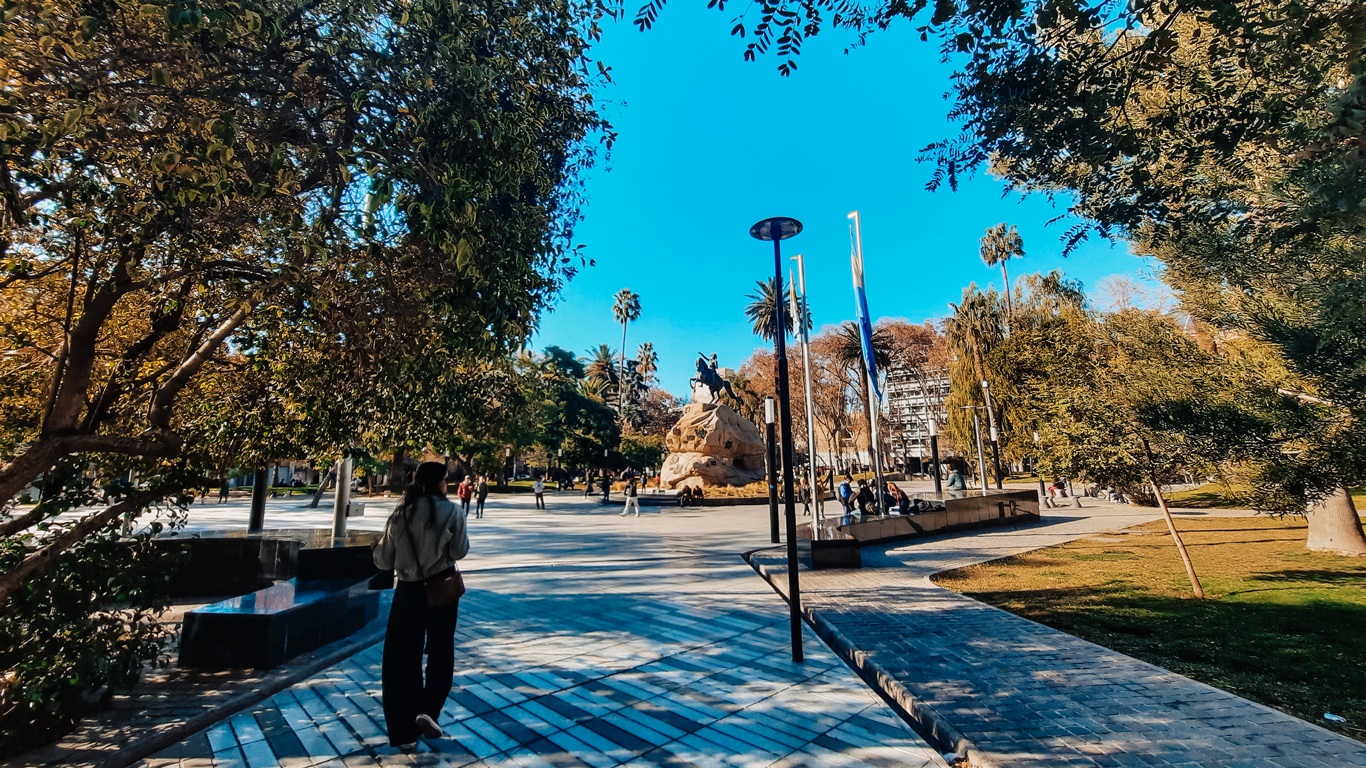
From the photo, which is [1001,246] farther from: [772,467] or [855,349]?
[772,467]

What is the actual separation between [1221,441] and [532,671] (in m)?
8.85

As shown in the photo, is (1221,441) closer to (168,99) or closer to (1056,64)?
(1056,64)

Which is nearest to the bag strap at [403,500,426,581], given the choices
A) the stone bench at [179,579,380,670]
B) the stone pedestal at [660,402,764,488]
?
the stone bench at [179,579,380,670]

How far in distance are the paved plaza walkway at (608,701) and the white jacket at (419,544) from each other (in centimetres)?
110

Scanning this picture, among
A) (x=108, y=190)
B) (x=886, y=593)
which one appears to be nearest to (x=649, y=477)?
(x=886, y=593)

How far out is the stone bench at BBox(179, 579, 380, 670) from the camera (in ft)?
16.5

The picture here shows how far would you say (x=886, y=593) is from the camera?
332 inches

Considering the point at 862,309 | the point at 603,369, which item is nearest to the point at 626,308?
the point at 603,369

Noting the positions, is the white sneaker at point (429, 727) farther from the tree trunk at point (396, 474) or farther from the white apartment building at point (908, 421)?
the white apartment building at point (908, 421)

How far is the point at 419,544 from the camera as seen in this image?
12.6 feet

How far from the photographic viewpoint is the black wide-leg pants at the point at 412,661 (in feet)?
12.0

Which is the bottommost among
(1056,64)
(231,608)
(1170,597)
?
(1170,597)

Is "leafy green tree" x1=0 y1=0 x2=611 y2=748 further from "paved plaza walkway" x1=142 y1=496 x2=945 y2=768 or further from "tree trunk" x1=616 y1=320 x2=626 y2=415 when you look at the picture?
"tree trunk" x1=616 y1=320 x2=626 y2=415

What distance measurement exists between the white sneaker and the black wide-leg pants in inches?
1.5
